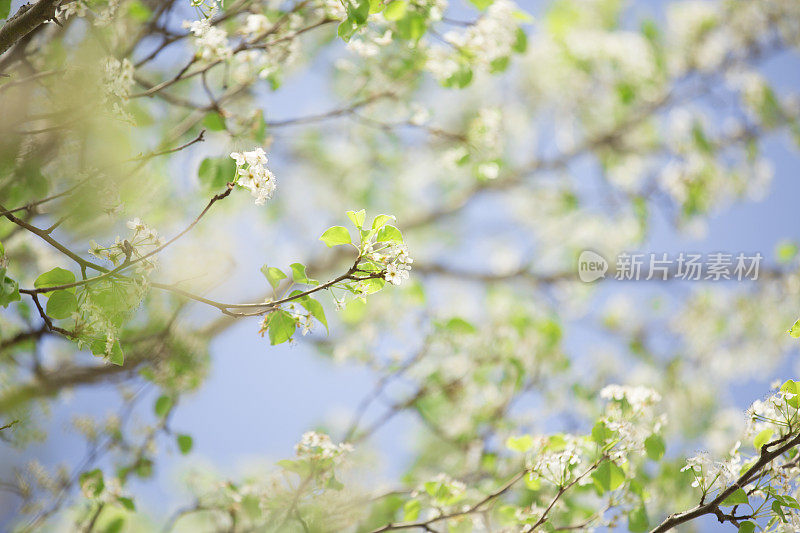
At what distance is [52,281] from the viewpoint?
3.98 feet

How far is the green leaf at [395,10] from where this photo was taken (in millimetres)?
1691

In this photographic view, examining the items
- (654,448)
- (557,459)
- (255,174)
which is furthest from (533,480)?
(255,174)

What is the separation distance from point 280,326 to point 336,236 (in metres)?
0.27

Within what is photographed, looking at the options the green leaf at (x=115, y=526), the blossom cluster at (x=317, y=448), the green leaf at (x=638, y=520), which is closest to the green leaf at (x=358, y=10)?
the blossom cluster at (x=317, y=448)

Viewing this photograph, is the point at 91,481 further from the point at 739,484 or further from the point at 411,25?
the point at 739,484

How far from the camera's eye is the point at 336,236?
1.35m

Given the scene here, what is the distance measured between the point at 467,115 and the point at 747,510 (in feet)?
18.4

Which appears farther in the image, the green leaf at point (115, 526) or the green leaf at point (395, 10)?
the green leaf at point (115, 526)

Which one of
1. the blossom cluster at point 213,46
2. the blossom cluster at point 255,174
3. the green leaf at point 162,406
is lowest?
the blossom cluster at point 255,174

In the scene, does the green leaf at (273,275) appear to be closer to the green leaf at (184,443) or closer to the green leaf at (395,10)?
the green leaf at (395,10)

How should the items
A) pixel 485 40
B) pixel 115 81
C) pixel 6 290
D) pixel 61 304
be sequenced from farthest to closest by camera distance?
pixel 485 40
pixel 115 81
pixel 61 304
pixel 6 290

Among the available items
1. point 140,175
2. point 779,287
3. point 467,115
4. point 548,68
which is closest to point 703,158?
point 779,287

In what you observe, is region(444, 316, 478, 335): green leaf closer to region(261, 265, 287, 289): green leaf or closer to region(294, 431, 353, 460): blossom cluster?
region(294, 431, 353, 460): blossom cluster

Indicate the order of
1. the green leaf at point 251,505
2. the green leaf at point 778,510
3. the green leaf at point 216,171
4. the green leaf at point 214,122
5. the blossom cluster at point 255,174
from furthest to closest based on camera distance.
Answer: the green leaf at point 251,505 < the green leaf at point 214,122 < the green leaf at point 216,171 < the green leaf at point 778,510 < the blossom cluster at point 255,174
